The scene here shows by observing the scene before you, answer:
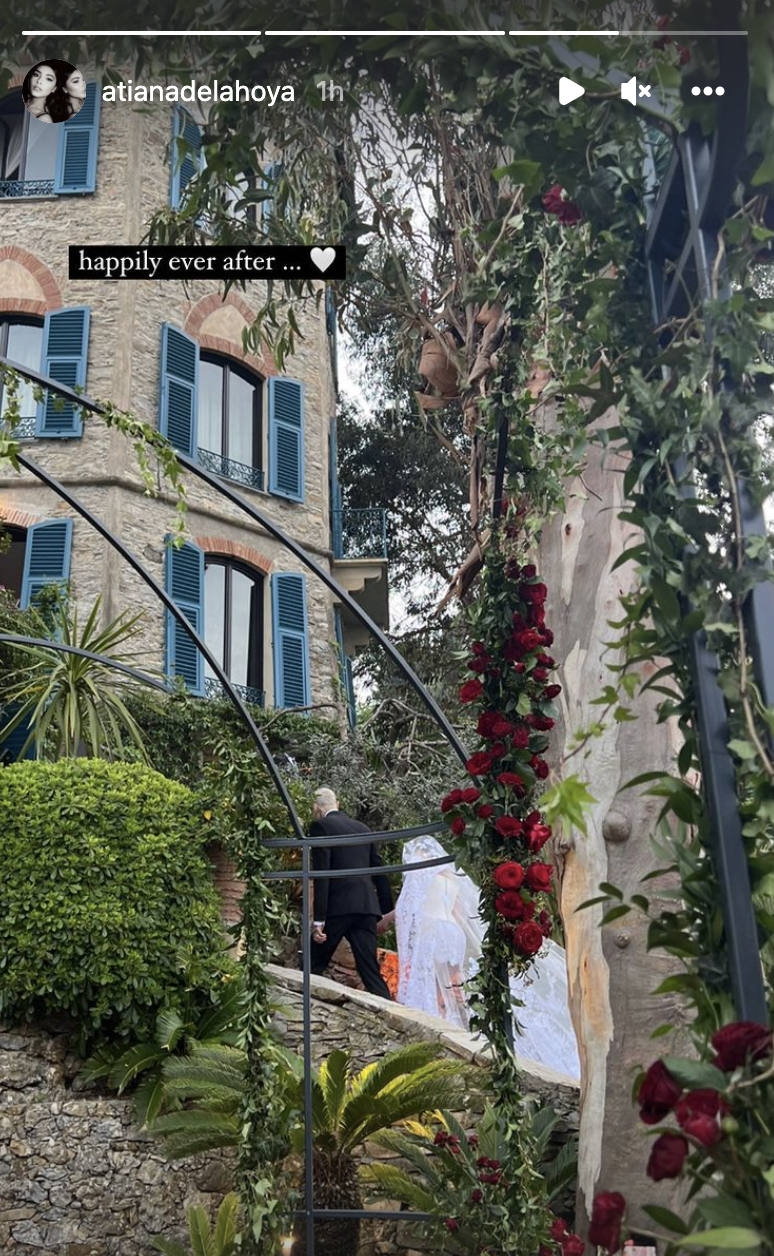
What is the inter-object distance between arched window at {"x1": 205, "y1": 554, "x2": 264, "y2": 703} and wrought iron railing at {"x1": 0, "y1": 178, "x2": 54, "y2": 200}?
4.08 metres

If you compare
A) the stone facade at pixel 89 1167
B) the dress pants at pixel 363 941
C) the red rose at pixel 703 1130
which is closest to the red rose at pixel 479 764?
the red rose at pixel 703 1130

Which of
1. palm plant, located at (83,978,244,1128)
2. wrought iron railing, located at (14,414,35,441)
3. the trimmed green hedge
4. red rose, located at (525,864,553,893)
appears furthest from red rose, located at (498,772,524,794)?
wrought iron railing, located at (14,414,35,441)

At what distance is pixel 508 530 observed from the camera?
345 cm

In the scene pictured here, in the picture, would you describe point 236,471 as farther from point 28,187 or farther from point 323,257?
point 323,257

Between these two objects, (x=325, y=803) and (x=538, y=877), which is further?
(x=325, y=803)

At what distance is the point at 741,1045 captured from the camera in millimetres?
1278

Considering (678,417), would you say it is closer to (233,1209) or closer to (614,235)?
(614,235)

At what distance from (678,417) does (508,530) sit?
5.65 ft

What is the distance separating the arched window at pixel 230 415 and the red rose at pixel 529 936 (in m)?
9.32

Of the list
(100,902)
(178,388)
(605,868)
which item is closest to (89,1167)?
(100,902)

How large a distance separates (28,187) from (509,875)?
10.6 m

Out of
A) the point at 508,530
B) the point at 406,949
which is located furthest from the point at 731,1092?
the point at 406,949

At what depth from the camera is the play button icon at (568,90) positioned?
1.81 m

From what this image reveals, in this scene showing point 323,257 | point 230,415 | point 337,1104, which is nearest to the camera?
point 323,257
